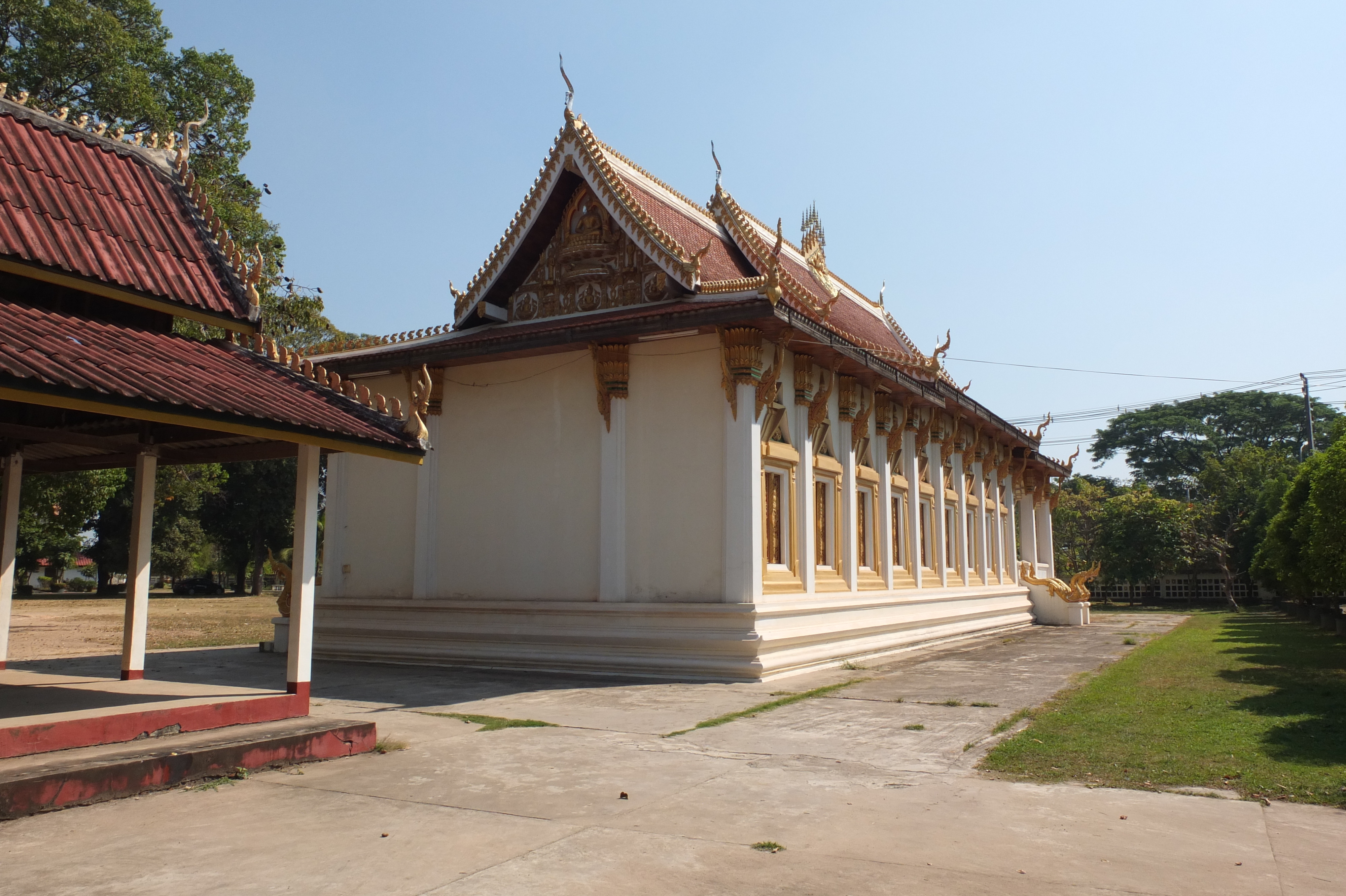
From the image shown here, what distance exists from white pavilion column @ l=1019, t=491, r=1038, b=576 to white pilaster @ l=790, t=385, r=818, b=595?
18.1m

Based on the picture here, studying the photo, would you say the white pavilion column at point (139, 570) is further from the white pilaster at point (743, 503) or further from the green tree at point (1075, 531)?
the green tree at point (1075, 531)

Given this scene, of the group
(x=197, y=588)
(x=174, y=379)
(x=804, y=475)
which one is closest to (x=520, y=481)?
(x=804, y=475)

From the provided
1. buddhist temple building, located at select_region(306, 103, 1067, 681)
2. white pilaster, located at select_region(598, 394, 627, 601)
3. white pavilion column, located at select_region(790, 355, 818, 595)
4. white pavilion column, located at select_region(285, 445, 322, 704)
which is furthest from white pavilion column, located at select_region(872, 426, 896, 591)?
white pavilion column, located at select_region(285, 445, 322, 704)

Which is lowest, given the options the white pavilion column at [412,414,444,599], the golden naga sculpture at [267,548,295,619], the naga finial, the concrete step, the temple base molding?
the concrete step

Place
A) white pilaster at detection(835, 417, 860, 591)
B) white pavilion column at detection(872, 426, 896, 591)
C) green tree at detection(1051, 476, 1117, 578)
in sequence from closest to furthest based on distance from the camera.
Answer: white pilaster at detection(835, 417, 860, 591) < white pavilion column at detection(872, 426, 896, 591) < green tree at detection(1051, 476, 1117, 578)

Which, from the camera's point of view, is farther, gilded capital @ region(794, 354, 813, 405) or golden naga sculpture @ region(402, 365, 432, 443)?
gilded capital @ region(794, 354, 813, 405)

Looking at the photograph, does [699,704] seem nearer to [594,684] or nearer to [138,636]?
[594,684]

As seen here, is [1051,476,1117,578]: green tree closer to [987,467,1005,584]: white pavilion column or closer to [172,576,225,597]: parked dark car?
[987,467,1005,584]: white pavilion column

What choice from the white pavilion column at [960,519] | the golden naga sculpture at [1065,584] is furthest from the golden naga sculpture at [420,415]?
the golden naga sculpture at [1065,584]

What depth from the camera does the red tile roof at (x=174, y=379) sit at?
6.36 m

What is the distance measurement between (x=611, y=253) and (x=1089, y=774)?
10.2 meters

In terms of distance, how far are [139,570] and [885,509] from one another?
12335mm

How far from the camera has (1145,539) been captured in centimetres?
4156

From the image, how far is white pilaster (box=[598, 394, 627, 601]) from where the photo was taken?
13.5 m
